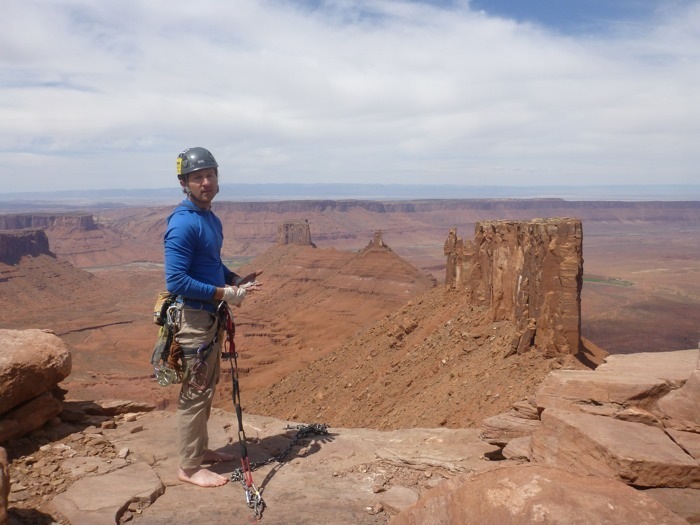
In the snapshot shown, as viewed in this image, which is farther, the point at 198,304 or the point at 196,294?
the point at 198,304

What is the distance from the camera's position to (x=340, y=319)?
4050cm

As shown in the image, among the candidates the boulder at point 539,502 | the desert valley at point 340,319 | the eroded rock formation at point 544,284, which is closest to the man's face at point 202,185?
the desert valley at point 340,319

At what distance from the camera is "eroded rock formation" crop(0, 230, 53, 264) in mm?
59969

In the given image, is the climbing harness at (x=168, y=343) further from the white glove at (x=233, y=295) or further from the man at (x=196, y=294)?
the white glove at (x=233, y=295)

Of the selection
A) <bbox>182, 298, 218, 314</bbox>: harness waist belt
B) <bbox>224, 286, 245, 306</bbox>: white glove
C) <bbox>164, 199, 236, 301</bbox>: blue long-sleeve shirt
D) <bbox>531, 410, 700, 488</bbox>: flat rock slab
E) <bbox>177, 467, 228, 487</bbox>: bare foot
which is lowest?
<bbox>177, 467, 228, 487</bbox>: bare foot

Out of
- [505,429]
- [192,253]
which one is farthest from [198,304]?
[505,429]

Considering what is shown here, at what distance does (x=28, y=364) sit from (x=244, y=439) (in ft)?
7.33

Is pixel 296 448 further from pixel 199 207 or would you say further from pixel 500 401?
pixel 500 401

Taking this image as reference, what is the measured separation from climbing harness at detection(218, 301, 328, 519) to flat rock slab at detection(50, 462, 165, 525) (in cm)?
66

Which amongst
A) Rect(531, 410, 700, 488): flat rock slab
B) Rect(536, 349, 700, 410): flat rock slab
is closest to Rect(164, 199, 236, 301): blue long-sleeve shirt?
Rect(531, 410, 700, 488): flat rock slab

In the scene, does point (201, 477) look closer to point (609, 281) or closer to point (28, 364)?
point (28, 364)

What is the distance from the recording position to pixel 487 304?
55.0 ft

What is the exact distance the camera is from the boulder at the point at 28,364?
5141mm

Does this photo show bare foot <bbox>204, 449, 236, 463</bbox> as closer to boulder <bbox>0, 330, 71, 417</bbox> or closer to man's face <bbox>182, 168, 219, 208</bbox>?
boulder <bbox>0, 330, 71, 417</bbox>
